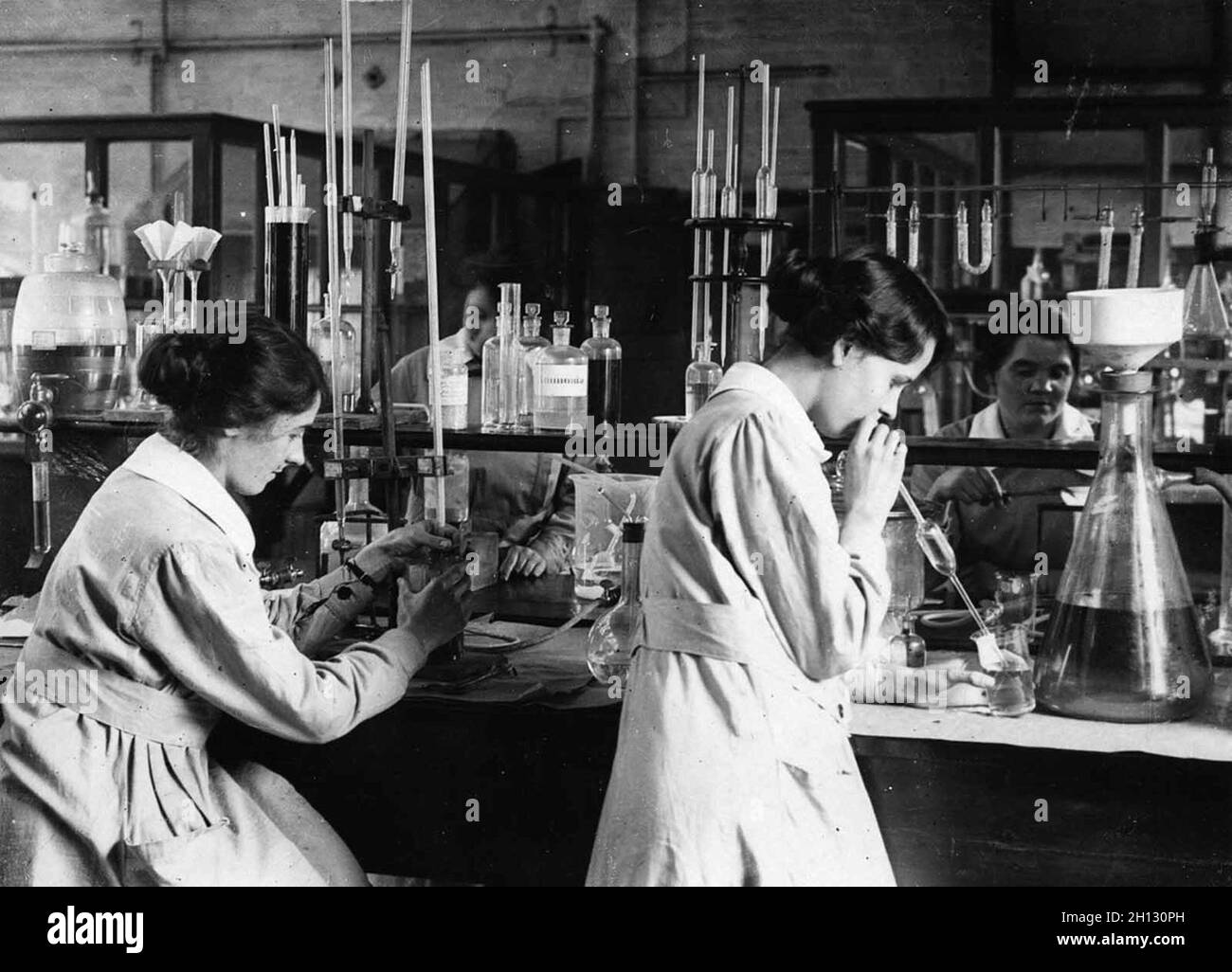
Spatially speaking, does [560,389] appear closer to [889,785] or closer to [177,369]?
[177,369]

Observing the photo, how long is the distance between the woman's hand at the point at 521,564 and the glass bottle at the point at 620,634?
0.94 meters

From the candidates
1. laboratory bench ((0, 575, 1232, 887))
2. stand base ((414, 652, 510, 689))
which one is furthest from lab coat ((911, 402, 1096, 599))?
stand base ((414, 652, 510, 689))

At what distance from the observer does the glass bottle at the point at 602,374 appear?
2650mm

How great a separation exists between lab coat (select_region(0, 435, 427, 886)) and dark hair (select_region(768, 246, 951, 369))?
857 millimetres

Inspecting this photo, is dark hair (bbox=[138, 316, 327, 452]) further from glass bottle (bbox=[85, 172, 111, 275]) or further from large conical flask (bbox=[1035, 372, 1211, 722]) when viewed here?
glass bottle (bbox=[85, 172, 111, 275])

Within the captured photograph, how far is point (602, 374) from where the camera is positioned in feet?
8.75

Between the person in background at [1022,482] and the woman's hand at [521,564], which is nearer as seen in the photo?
the woman's hand at [521,564]

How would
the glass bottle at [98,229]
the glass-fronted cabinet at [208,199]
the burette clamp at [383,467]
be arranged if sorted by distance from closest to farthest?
the burette clamp at [383,467], the glass-fronted cabinet at [208,199], the glass bottle at [98,229]

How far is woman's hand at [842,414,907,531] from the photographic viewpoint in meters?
1.87

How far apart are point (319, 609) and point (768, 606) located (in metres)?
0.88

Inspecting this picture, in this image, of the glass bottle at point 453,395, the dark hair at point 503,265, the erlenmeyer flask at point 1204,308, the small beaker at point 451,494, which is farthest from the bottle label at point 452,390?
the dark hair at point 503,265

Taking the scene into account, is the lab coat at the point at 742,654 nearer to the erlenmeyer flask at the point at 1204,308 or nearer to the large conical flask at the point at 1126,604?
the large conical flask at the point at 1126,604

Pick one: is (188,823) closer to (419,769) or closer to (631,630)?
(419,769)
